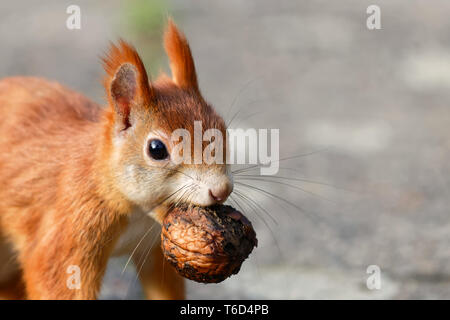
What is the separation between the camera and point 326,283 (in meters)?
2.70

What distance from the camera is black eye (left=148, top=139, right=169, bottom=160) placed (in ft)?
6.22

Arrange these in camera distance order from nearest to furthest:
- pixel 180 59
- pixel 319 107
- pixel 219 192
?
pixel 219 192
pixel 180 59
pixel 319 107

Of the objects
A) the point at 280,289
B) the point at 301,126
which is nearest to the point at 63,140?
the point at 280,289

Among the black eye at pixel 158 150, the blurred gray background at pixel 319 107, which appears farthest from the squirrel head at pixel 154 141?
the blurred gray background at pixel 319 107

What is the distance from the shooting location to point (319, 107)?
448cm

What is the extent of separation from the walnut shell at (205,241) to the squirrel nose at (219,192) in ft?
0.21

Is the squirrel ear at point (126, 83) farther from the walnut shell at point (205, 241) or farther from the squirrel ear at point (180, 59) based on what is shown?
the walnut shell at point (205, 241)

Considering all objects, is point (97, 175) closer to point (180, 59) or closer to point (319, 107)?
point (180, 59)

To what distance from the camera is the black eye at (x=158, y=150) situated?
1.90m

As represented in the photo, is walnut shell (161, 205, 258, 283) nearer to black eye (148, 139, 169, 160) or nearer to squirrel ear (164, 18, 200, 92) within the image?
black eye (148, 139, 169, 160)

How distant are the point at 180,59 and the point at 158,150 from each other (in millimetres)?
401

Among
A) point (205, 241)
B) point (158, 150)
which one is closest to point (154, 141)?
point (158, 150)

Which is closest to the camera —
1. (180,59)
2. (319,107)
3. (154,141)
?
(154,141)

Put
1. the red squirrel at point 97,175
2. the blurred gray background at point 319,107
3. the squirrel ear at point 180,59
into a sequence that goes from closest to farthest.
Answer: the red squirrel at point 97,175, the squirrel ear at point 180,59, the blurred gray background at point 319,107
